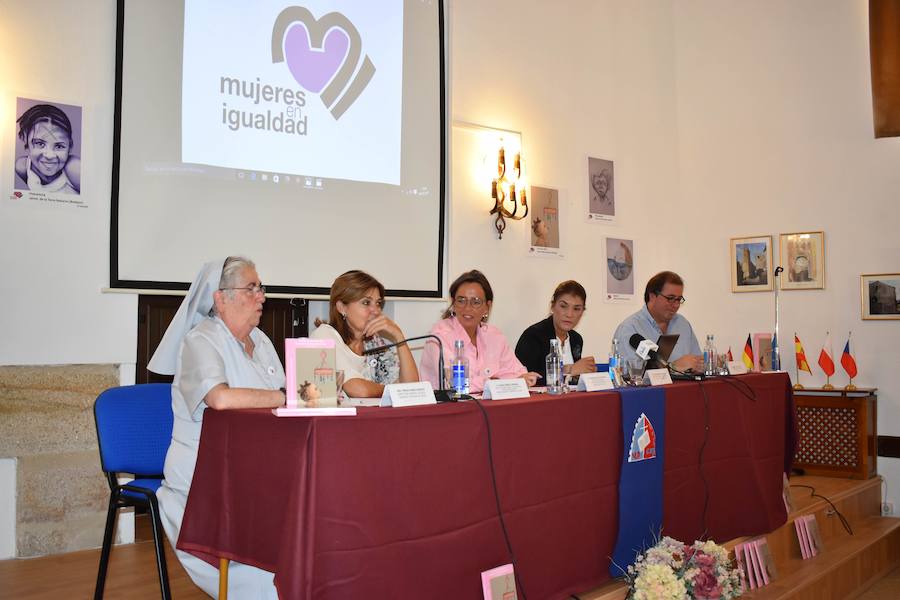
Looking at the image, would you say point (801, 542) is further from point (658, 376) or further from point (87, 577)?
point (87, 577)

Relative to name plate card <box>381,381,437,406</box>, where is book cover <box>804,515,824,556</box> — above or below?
below

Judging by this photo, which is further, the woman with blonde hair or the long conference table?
the woman with blonde hair

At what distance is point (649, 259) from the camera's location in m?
6.46

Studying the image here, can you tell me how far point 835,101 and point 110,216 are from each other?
5194 mm

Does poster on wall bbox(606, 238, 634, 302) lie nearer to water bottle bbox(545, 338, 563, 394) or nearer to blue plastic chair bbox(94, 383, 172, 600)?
water bottle bbox(545, 338, 563, 394)

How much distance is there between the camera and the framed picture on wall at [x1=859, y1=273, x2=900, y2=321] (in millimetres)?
5445

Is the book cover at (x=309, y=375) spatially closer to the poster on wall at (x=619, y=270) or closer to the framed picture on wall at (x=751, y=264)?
the poster on wall at (x=619, y=270)

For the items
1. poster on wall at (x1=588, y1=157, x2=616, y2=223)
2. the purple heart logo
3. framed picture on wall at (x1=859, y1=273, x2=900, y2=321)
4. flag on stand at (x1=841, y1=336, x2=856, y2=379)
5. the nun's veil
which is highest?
the purple heart logo

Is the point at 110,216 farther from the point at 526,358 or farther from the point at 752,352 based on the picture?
the point at 752,352

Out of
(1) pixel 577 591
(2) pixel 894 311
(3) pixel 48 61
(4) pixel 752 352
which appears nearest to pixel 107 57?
(3) pixel 48 61

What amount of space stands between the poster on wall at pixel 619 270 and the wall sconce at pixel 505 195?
102 cm

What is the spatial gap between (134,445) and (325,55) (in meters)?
2.65

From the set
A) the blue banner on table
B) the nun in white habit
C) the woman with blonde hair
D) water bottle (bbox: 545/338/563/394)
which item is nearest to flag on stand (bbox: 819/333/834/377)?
the blue banner on table

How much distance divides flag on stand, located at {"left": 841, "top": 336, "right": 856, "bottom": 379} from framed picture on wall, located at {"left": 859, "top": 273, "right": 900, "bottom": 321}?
0.28 m
